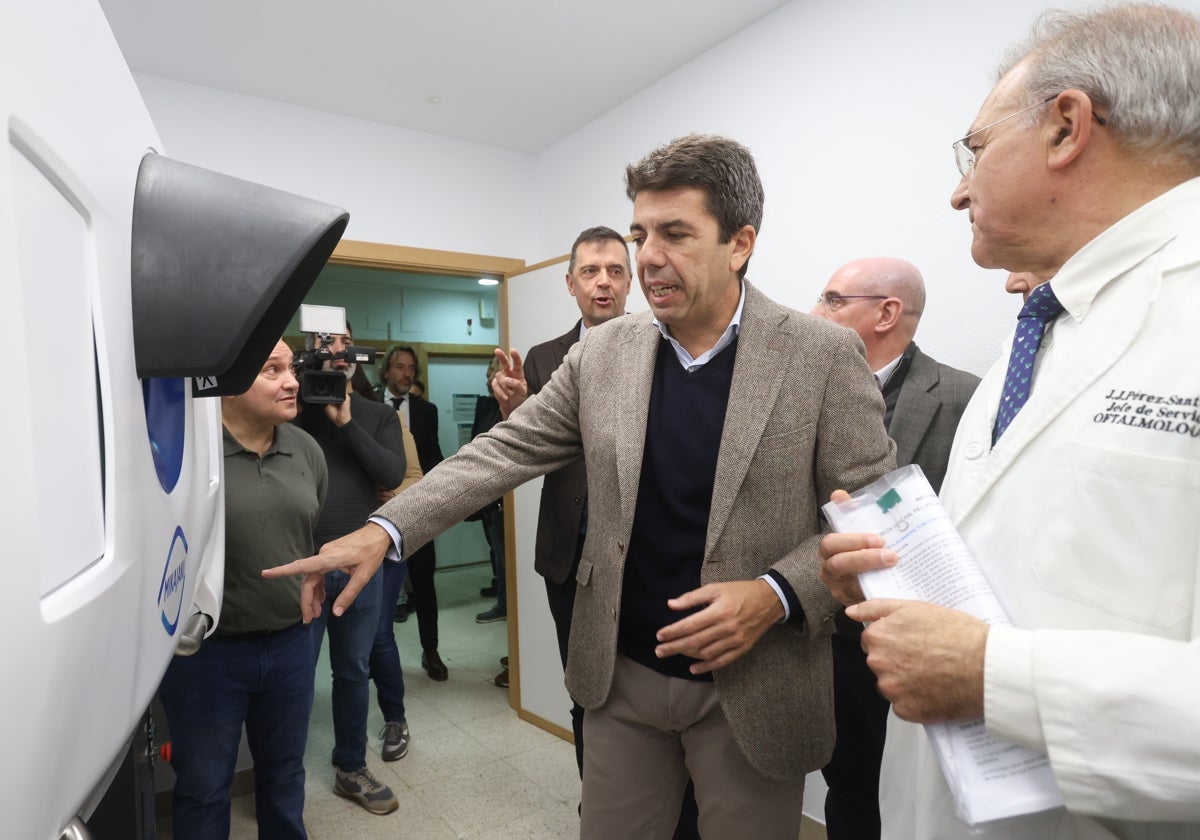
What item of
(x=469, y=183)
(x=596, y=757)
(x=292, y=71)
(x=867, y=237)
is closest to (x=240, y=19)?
(x=292, y=71)

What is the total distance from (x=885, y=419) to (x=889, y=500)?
1.25m

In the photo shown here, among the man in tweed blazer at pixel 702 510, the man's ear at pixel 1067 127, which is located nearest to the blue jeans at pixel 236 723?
the man in tweed blazer at pixel 702 510

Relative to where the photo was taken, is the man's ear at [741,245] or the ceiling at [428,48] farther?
the ceiling at [428,48]

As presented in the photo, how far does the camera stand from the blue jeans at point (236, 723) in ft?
6.09

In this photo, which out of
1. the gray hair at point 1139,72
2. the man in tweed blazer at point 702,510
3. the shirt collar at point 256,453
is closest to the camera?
the gray hair at point 1139,72

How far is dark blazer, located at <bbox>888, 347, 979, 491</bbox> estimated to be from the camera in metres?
1.91

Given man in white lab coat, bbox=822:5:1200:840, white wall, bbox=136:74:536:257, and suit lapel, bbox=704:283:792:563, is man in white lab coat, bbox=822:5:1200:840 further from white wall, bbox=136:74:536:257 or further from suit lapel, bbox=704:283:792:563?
white wall, bbox=136:74:536:257

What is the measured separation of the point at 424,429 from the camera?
491cm

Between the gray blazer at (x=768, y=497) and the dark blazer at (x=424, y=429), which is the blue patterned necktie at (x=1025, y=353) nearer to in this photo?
the gray blazer at (x=768, y=497)

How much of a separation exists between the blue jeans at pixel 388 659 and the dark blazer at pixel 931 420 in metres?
2.27

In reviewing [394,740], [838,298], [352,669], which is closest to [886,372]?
[838,298]

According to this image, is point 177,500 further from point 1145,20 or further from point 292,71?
point 292,71

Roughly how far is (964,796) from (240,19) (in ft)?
10.2

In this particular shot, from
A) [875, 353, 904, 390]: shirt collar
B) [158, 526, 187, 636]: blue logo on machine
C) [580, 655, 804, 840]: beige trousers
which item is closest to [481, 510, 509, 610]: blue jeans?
[875, 353, 904, 390]: shirt collar
